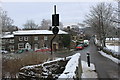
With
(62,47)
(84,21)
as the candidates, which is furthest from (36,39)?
(84,21)

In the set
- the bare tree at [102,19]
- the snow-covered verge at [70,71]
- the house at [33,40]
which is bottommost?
the house at [33,40]

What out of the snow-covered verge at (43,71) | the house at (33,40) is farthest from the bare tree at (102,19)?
the snow-covered verge at (43,71)

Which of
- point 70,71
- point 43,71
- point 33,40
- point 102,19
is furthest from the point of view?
point 33,40

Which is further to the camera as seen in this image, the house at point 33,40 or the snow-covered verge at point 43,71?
the house at point 33,40

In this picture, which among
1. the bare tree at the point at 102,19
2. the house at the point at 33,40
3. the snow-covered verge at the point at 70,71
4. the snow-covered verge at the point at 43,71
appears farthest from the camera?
the house at the point at 33,40

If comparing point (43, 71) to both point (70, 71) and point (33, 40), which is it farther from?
point (33, 40)

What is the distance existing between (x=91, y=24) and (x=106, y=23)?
10.2 ft

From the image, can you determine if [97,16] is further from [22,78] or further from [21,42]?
[22,78]

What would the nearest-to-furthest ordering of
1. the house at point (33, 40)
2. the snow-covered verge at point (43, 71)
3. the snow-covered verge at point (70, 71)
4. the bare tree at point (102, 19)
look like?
the snow-covered verge at point (70, 71) < the snow-covered verge at point (43, 71) < the bare tree at point (102, 19) < the house at point (33, 40)

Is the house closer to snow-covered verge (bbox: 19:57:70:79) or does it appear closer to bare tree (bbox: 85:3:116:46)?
bare tree (bbox: 85:3:116:46)

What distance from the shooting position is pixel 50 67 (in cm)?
731

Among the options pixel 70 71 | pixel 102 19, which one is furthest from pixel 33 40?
A: pixel 70 71

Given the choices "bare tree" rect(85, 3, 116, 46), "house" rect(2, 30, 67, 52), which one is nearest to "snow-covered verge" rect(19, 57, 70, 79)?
"bare tree" rect(85, 3, 116, 46)

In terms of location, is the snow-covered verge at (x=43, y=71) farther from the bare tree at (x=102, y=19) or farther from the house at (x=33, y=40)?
the house at (x=33, y=40)
